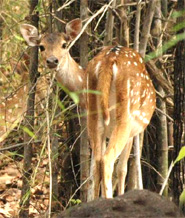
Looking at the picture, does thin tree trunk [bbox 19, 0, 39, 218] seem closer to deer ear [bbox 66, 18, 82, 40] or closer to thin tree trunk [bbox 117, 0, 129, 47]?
deer ear [bbox 66, 18, 82, 40]

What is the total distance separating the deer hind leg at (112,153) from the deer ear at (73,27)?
54.6 inches

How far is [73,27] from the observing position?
21.9 ft

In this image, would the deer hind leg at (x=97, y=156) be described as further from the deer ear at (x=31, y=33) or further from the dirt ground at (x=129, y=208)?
the dirt ground at (x=129, y=208)

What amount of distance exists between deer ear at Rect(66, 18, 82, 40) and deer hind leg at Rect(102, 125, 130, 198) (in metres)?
1.39

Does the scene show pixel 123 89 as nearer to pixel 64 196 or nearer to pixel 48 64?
pixel 48 64

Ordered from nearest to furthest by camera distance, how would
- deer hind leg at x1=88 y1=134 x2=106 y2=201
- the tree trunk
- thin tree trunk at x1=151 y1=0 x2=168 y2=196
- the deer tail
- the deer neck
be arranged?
the tree trunk → the deer tail → deer hind leg at x1=88 y1=134 x2=106 y2=201 → the deer neck → thin tree trunk at x1=151 y1=0 x2=168 y2=196

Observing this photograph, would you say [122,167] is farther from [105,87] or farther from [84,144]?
[105,87]

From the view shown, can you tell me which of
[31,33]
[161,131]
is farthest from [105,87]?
[161,131]

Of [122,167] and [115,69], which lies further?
[122,167]

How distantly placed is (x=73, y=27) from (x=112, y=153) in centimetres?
165

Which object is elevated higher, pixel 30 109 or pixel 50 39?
pixel 50 39

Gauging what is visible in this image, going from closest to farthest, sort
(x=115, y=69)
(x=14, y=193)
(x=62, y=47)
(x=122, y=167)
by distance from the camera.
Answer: (x=115, y=69) < (x=122, y=167) < (x=62, y=47) < (x=14, y=193)

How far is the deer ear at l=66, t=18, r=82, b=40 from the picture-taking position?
657 centimetres

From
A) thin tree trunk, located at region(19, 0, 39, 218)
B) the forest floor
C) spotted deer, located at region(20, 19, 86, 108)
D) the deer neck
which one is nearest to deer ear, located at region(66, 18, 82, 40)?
spotted deer, located at region(20, 19, 86, 108)
